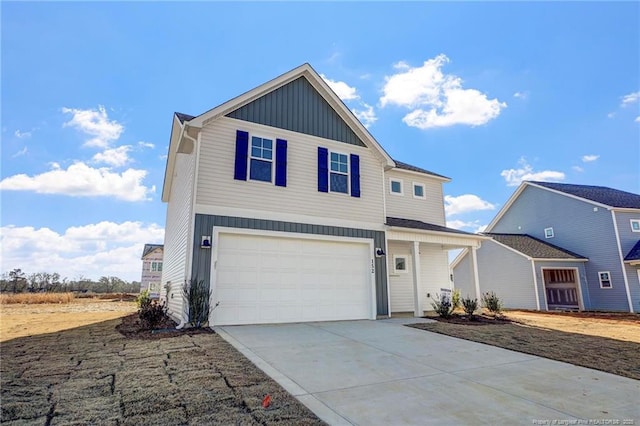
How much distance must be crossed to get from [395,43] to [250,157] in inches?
272

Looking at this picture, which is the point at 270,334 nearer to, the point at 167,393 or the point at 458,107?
the point at 167,393

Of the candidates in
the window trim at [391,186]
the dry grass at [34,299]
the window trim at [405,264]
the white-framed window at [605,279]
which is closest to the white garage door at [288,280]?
the window trim at [405,264]

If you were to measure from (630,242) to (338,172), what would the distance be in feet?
60.8

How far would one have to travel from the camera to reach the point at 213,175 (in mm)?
9000

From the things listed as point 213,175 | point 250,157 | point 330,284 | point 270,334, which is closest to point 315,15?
point 250,157

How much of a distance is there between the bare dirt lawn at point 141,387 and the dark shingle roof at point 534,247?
64.0 ft

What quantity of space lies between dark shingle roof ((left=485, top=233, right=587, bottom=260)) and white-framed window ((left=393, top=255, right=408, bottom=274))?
10.1 m

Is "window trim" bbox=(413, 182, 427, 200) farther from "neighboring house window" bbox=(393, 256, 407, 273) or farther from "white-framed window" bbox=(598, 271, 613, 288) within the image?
"white-framed window" bbox=(598, 271, 613, 288)

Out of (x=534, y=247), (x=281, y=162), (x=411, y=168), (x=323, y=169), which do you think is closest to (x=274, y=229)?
(x=281, y=162)

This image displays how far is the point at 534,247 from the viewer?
20625 millimetres

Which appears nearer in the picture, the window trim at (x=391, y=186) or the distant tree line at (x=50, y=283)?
the window trim at (x=391, y=186)

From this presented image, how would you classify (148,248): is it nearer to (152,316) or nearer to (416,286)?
(152,316)

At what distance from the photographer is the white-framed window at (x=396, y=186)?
14.1m

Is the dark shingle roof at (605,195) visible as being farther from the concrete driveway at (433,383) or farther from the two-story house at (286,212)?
the concrete driveway at (433,383)
